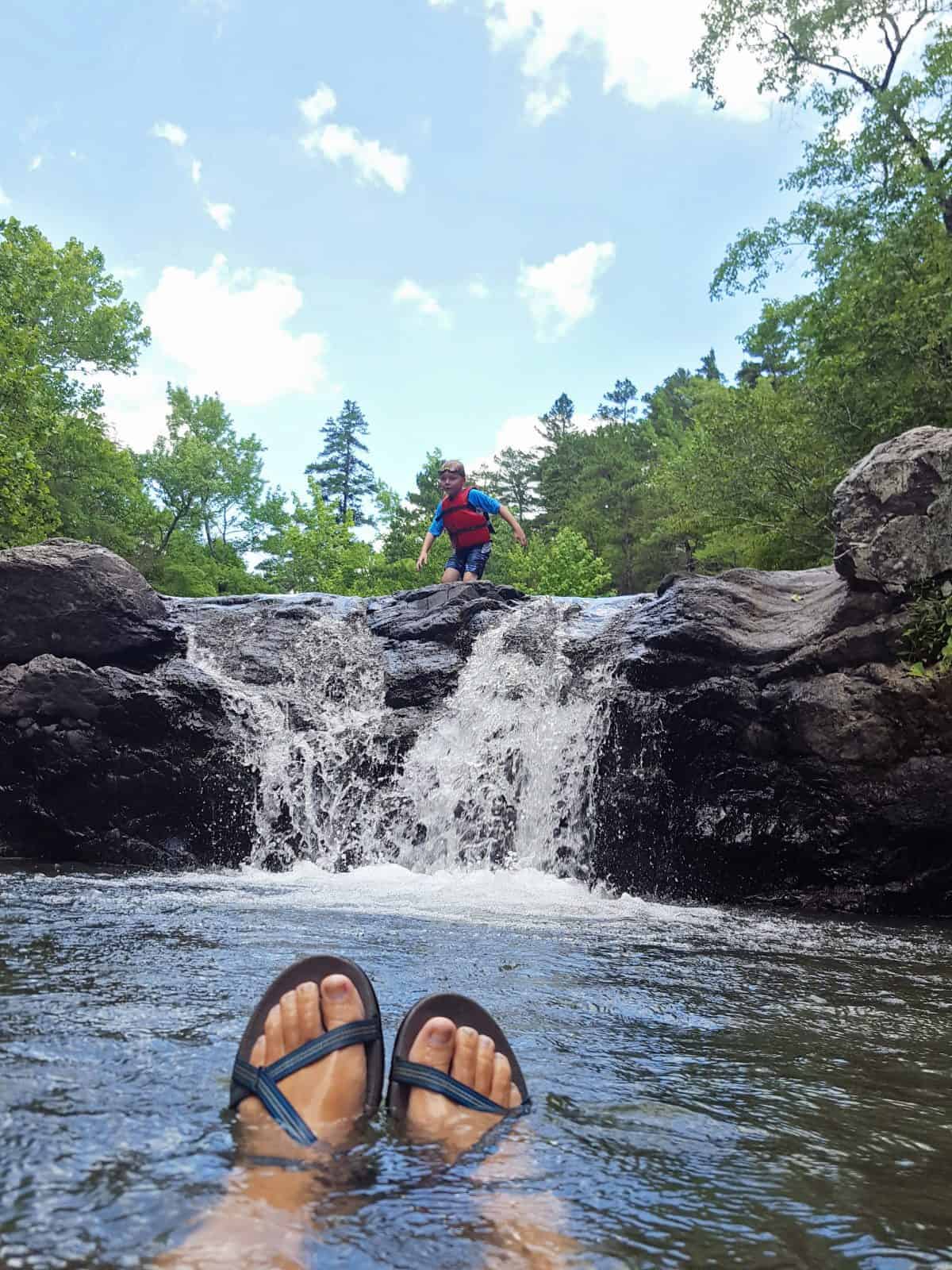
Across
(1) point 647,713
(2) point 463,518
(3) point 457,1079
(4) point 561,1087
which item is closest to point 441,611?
(2) point 463,518

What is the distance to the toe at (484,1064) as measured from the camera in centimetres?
224

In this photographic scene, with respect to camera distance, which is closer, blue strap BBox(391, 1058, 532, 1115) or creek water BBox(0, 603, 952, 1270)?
creek water BBox(0, 603, 952, 1270)

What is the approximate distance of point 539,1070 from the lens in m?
2.51

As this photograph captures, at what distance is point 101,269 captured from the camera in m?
25.5

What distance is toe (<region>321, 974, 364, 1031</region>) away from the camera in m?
2.35

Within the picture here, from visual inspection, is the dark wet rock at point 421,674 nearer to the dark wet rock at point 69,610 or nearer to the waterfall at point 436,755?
the waterfall at point 436,755

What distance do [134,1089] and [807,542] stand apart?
16268mm

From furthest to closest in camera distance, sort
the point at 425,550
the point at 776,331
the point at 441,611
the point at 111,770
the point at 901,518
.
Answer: the point at 776,331 < the point at 425,550 < the point at 441,611 < the point at 111,770 < the point at 901,518

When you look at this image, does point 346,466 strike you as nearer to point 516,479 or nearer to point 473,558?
point 516,479

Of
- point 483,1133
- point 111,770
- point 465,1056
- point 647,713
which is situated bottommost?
point 483,1133

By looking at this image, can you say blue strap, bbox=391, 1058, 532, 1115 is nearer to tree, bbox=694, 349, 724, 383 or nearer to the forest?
the forest

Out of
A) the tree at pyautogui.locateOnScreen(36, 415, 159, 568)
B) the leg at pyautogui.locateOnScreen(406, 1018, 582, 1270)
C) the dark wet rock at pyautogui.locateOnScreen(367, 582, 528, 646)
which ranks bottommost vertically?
the leg at pyautogui.locateOnScreen(406, 1018, 582, 1270)

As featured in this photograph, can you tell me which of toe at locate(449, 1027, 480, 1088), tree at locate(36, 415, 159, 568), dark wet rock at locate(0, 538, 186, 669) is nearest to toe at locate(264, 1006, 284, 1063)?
toe at locate(449, 1027, 480, 1088)

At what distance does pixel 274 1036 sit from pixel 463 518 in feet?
28.2
